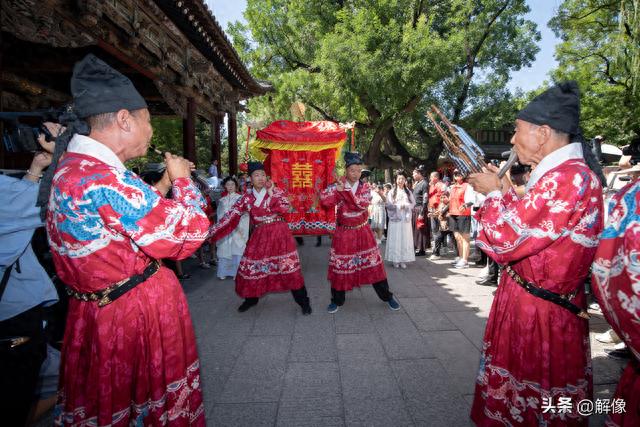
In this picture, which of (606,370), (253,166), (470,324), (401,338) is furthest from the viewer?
(253,166)

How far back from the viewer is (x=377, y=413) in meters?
2.58

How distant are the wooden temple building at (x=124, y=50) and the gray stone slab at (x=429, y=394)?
4564mm

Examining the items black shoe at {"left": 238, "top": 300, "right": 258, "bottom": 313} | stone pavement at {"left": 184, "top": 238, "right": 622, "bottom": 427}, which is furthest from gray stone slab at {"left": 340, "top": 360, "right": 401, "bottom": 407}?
black shoe at {"left": 238, "top": 300, "right": 258, "bottom": 313}

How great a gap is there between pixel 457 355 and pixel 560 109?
8.25 ft

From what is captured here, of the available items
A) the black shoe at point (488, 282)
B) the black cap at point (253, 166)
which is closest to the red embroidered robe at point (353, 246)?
the black cap at point (253, 166)

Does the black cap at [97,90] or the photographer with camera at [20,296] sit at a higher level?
the black cap at [97,90]

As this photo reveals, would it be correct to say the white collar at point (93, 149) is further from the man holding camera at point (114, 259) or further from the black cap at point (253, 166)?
the black cap at point (253, 166)

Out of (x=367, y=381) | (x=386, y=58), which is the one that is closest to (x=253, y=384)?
(x=367, y=381)

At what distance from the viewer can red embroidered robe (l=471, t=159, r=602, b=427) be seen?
5.53ft

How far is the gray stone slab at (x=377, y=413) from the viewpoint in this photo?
248 cm

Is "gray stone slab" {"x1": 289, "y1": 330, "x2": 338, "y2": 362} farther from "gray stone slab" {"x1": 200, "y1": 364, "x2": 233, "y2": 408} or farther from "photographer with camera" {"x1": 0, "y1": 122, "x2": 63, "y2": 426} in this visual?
"photographer with camera" {"x1": 0, "y1": 122, "x2": 63, "y2": 426}

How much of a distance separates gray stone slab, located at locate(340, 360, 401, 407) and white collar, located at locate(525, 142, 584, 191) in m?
1.95

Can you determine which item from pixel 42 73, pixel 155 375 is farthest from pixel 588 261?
pixel 42 73

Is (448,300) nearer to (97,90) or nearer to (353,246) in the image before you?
(353,246)
